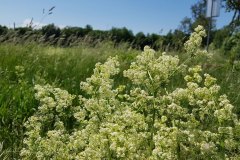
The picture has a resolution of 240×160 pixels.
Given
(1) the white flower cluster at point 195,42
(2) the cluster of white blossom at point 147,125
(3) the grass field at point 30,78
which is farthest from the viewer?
(3) the grass field at point 30,78

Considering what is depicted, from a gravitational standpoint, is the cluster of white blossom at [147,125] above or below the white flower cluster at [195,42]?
below

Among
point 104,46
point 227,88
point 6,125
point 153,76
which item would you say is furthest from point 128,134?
point 104,46

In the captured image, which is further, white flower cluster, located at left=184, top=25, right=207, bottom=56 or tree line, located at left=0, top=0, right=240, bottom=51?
tree line, located at left=0, top=0, right=240, bottom=51

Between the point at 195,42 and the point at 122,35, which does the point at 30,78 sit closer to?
the point at 195,42

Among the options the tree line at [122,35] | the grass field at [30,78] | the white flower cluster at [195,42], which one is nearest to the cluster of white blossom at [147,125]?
the white flower cluster at [195,42]

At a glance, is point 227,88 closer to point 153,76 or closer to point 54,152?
point 153,76

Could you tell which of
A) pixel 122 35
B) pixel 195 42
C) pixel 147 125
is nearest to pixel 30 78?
pixel 195 42

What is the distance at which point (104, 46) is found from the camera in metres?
9.62

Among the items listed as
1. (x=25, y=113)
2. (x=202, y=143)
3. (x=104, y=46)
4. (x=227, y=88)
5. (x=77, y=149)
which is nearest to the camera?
(x=202, y=143)

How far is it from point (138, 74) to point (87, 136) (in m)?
0.44

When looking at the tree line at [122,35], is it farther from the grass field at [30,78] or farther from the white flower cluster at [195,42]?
the white flower cluster at [195,42]

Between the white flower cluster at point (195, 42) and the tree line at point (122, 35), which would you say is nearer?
the white flower cluster at point (195, 42)

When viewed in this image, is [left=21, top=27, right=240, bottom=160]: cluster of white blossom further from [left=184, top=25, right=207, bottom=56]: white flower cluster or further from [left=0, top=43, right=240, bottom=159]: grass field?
[left=0, top=43, right=240, bottom=159]: grass field

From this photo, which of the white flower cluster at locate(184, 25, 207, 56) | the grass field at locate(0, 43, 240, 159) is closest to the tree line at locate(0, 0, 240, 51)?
the grass field at locate(0, 43, 240, 159)
